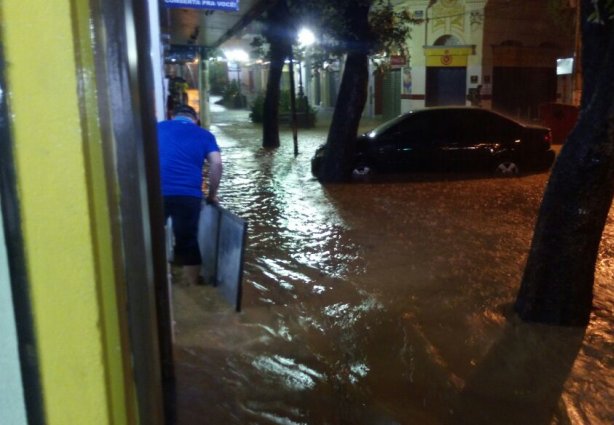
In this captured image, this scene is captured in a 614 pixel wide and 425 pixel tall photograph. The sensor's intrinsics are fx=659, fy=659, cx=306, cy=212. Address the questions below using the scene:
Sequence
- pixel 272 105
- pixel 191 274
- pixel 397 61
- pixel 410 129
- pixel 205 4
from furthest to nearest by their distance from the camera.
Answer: pixel 397 61, pixel 272 105, pixel 410 129, pixel 205 4, pixel 191 274

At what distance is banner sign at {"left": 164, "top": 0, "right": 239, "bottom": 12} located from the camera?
8.63 m

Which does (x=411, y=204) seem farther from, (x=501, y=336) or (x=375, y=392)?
(x=375, y=392)

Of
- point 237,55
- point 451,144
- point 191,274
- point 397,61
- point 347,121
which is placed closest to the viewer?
point 191,274

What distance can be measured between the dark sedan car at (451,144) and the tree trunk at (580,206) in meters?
7.33

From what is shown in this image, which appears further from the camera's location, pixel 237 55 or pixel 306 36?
pixel 237 55

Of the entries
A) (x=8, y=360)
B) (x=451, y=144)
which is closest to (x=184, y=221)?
(x=8, y=360)

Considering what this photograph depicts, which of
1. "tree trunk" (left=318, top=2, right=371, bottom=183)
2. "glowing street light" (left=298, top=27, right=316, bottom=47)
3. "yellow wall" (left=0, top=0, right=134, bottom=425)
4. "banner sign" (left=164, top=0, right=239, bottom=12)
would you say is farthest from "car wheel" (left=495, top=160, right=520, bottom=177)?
"yellow wall" (left=0, top=0, right=134, bottom=425)

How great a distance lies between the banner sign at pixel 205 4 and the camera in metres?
8.63

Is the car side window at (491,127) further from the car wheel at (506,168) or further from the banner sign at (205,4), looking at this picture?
the banner sign at (205,4)

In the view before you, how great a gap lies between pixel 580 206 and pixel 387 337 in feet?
5.69

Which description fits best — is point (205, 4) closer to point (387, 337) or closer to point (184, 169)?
point (184, 169)

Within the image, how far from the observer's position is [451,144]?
1271cm

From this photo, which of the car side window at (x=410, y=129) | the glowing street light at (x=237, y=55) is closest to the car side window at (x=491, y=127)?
the car side window at (x=410, y=129)

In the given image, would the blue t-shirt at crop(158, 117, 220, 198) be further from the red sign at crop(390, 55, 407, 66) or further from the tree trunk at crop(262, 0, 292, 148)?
the red sign at crop(390, 55, 407, 66)
